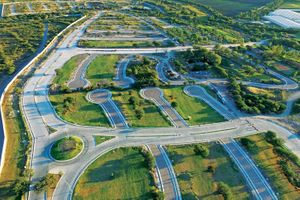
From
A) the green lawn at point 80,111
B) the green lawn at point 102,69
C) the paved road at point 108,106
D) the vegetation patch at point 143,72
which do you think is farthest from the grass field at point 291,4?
the green lawn at point 80,111

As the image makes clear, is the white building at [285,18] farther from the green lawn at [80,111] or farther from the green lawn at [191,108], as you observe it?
the green lawn at [80,111]

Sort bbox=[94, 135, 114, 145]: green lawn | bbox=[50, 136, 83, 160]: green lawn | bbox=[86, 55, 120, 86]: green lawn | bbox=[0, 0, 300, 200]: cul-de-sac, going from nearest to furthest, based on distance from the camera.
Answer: bbox=[0, 0, 300, 200]: cul-de-sac, bbox=[50, 136, 83, 160]: green lawn, bbox=[94, 135, 114, 145]: green lawn, bbox=[86, 55, 120, 86]: green lawn

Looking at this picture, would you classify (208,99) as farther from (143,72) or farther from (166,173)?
(166,173)

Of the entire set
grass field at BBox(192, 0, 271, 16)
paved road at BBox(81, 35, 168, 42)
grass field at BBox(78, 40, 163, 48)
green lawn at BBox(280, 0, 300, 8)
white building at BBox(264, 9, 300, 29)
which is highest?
green lawn at BBox(280, 0, 300, 8)

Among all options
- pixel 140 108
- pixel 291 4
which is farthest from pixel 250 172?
pixel 291 4

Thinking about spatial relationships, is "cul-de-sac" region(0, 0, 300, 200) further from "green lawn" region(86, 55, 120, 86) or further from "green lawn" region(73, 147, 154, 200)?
"green lawn" region(86, 55, 120, 86)

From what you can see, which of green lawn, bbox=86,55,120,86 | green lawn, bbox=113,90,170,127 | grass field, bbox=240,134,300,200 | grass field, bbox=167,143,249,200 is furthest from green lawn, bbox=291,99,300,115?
green lawn, bbox=86,55,120,86
